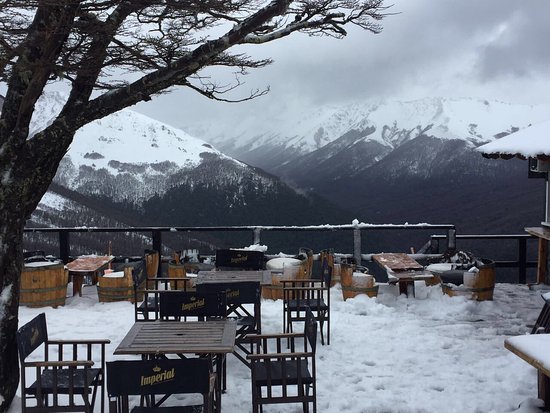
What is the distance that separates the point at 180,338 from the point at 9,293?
1478mm

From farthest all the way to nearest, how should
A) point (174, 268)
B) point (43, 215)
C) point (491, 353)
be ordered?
point (43, 215)
point (174, 268)
point (491, 353)

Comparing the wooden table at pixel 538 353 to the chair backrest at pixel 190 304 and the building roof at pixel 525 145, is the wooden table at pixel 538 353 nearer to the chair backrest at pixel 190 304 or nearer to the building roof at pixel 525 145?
the chair backrest at pixel 190 304

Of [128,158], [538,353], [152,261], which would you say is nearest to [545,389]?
[538,353]

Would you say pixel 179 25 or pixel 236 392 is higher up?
pixel 179 25

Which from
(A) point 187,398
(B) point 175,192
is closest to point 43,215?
(B) point 175,192

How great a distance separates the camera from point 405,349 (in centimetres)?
675

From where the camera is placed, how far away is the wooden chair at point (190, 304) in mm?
5430

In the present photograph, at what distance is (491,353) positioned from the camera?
658 cm

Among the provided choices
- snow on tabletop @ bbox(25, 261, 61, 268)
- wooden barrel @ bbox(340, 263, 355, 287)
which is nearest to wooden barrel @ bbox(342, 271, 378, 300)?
wooden barrel @ bbox(340, 263, 355, 287)

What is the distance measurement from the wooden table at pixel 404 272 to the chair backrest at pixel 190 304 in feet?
12.8

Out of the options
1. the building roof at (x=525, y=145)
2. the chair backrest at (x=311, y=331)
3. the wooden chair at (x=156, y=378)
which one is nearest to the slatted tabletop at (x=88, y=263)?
the chair backrest at (x=311, y=331)

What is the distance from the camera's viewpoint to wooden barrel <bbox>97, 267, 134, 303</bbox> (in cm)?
909

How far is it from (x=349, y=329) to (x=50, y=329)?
391 cm

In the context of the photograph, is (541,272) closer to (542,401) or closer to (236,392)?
(542,401)
